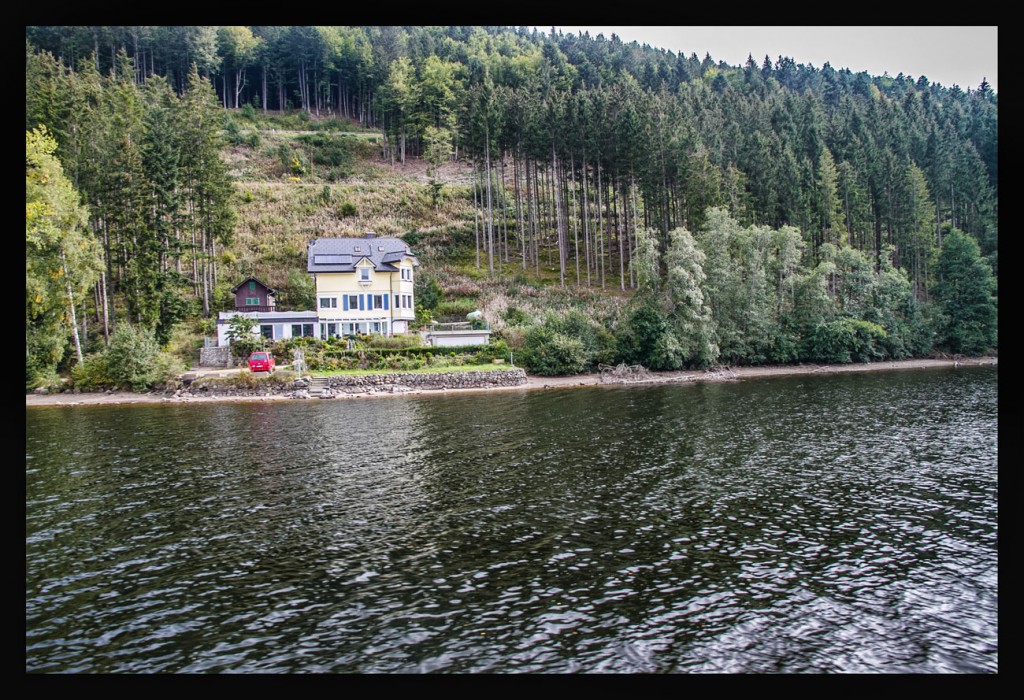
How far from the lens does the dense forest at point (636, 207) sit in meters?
51.7

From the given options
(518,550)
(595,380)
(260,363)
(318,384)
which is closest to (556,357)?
(595,380)

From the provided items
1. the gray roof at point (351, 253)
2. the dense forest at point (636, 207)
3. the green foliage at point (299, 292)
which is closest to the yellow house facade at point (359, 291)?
the gray roof at point (351, 253)

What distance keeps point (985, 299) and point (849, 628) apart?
209 ft

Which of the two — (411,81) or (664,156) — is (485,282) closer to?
(664,156)

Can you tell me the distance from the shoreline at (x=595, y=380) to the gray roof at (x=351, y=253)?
56.3 feet

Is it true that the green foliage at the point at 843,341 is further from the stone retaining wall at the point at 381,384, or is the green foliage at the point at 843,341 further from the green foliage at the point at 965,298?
the stone retaining wall at the point at 381,384

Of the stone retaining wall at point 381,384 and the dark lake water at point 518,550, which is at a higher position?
the stone retaining wall at point 381,384

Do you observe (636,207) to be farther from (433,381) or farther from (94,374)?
(94,374)

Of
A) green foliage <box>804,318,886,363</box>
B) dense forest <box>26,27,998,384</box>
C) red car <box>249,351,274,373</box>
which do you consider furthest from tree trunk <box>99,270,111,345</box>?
green foliage <box>804,318,886,363</box>

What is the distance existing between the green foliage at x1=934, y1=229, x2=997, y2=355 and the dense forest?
19 centimetres

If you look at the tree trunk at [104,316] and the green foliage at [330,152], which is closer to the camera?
the tree trunk at [104,316]

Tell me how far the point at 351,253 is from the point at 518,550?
48.9 metres

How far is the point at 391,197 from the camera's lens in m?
82.4

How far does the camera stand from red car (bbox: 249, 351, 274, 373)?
46438 millimetres
